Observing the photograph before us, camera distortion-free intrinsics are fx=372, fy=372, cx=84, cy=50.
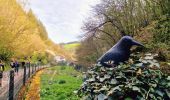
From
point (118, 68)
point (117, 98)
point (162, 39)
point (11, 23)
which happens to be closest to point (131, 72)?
point (118, 68)

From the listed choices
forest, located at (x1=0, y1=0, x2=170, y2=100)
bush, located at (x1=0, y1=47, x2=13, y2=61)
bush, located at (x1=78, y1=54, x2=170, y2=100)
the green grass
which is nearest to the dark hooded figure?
forest, located at (x1=0, y1=0, x2=170, y2=100)

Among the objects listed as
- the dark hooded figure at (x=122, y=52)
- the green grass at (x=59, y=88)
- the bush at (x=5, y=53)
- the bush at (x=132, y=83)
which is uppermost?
the bush at (x=5, y=53)

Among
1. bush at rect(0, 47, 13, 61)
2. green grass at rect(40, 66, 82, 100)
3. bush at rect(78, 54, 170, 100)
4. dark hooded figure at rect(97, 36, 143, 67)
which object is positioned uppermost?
bush at rect(0, 47, 13, 61)

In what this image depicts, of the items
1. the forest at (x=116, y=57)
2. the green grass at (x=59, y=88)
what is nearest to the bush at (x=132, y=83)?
the forest at (x=116, y=57)

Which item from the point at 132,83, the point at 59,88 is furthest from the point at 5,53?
the point at 132,83

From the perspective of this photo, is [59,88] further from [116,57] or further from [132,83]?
[132,83]

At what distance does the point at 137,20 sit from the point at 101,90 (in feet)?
71.9

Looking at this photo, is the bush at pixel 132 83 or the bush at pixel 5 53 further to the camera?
the bush at pixel 5 53

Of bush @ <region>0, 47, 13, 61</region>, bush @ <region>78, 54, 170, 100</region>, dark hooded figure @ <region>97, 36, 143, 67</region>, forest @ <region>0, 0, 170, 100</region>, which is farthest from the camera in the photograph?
bush @ <region>0, 47, 13, 61</region>

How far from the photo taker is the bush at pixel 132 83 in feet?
14.1

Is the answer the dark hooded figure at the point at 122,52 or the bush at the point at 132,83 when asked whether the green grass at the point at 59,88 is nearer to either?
the dark hooded figure at the point at 122,52

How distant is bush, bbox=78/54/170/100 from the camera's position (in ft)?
14.1

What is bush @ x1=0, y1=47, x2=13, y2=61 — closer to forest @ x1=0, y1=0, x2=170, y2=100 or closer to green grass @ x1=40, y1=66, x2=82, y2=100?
forest @ x1=0, y1=0, x2=170, y2=100

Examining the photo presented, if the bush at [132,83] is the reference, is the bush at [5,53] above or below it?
above
